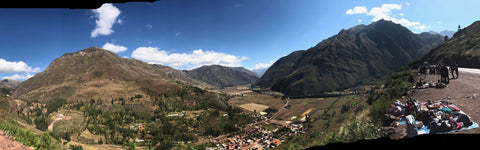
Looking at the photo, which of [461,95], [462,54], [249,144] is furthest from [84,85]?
[462,54]

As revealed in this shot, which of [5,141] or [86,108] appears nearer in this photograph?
[5,141]

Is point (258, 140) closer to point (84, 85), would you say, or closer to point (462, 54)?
point (462, 54)

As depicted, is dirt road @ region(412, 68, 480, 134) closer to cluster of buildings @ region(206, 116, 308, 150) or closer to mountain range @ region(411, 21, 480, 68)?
mountain range @ region(411, 21, 480, 68)

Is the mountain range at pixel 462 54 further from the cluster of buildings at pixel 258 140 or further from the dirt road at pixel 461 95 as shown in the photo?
the cluster of buildings at pixel 258 140

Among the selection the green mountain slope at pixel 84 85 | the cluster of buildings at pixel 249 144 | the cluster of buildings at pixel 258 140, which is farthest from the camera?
the green mountain slope at pixel 84 85

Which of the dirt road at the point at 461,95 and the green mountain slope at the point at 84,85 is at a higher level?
the green mountain slope at the point at 84,85

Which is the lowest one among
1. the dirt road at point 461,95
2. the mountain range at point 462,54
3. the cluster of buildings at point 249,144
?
the cluster of buildings at point 249,144

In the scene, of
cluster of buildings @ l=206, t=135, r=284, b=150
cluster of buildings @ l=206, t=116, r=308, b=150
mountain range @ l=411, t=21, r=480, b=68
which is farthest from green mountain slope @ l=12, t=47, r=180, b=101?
mountain range @ l=411, t=21, r=480, b=68

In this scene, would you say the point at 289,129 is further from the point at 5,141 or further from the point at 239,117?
the point at 5,141

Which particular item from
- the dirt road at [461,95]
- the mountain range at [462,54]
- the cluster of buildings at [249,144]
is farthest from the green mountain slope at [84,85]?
the mountain range at [462,54]

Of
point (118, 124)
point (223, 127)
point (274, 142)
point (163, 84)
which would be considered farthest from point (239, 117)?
point (163, 84)

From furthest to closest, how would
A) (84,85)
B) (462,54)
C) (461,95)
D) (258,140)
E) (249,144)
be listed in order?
(84,85), (258,140), (249,144), (462,54), (461,95)
